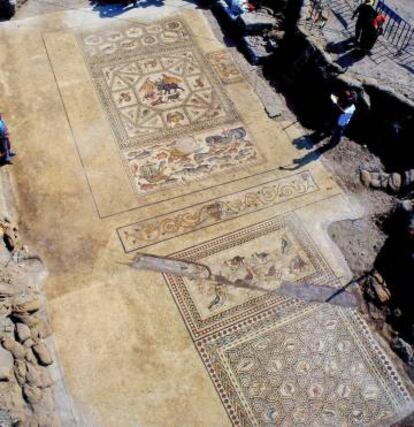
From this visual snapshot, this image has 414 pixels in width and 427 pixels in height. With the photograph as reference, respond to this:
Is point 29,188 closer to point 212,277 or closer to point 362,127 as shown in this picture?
point 212,277

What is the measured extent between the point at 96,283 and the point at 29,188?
219cm

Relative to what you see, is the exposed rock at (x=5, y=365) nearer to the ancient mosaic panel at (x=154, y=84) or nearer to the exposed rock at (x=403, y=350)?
the ancient mosaic panel at (x=154, y=84)

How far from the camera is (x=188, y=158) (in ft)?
28.6

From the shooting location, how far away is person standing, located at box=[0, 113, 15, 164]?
7838 mm

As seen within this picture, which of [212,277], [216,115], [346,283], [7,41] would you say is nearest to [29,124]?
[7,41]

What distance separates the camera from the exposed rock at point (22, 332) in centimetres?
637

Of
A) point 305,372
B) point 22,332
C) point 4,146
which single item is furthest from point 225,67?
point 22,332

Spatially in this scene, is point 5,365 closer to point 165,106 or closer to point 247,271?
point 247,271

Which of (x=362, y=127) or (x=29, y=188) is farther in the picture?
(x=362, y=127)

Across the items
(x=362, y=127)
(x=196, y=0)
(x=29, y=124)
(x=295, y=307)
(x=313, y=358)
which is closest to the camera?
(x=313, y=358)

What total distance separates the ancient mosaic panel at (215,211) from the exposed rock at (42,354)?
1.93 meters

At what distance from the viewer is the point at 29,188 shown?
799 centimetres

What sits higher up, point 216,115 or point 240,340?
point 216,115

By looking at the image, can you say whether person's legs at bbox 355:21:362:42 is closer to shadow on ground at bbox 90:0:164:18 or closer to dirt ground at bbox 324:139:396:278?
dirt ground at bbox 324:139:396:278
